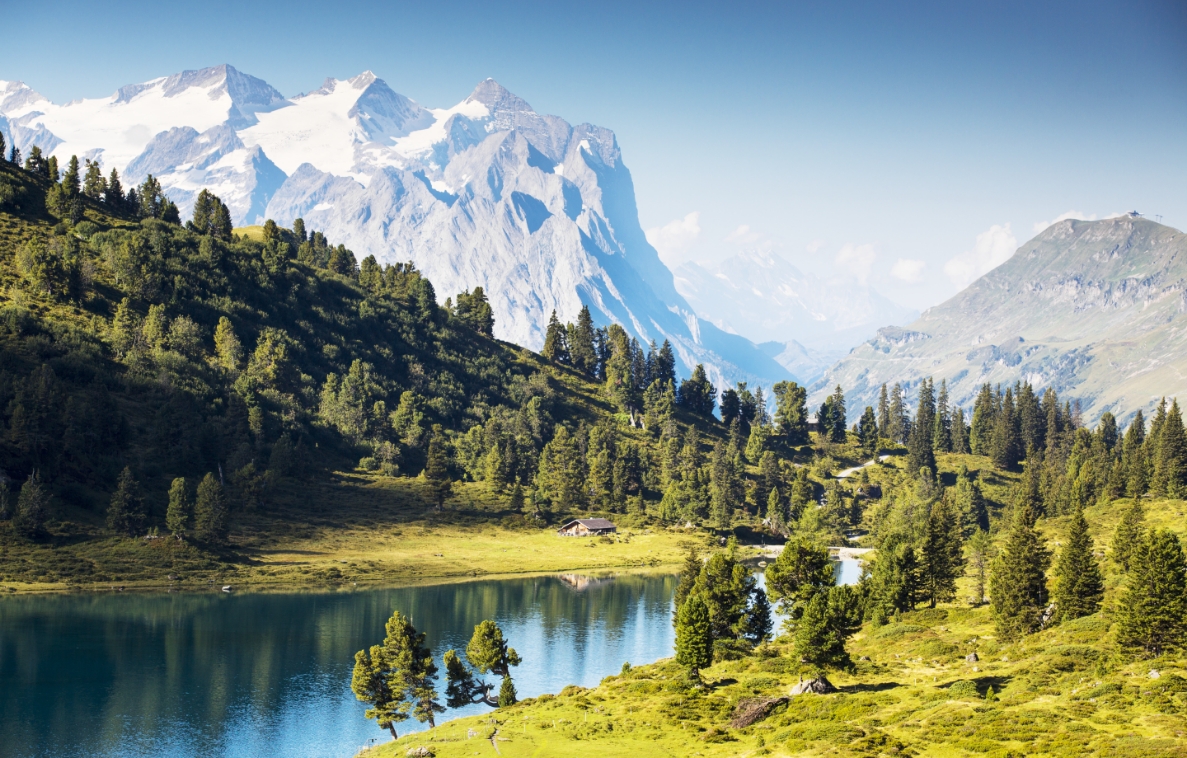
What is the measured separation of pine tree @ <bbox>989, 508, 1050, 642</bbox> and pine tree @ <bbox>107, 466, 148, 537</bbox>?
14144 cm

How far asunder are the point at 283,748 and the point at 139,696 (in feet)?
75.6

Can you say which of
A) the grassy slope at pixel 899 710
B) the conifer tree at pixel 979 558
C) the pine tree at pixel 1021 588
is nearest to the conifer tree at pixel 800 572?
the grassy slope at pixel 899 710

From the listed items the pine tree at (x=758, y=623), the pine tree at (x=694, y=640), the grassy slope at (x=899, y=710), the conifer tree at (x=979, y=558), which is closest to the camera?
→ the grassy slope at (x=899, y=710)

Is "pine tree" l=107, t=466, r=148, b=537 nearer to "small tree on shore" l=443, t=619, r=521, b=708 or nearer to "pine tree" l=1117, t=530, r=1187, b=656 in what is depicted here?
"small tree on shore" l=443, t=619, r=521, b=708

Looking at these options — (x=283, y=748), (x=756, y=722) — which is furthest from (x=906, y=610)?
(x=283, y=748)

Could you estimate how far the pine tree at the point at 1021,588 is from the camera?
3462 inches

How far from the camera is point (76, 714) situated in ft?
277

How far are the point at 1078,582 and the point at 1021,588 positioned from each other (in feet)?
17.4

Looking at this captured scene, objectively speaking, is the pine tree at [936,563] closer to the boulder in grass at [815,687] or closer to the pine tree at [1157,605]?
the pine tree at [1157,605]

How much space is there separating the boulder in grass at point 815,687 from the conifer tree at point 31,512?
132 metres

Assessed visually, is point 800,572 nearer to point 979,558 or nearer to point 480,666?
point 480,666

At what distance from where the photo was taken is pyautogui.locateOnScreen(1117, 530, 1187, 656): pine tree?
67.6m

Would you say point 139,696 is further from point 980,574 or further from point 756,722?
point 980,574

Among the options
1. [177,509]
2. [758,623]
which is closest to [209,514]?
[177,509]
